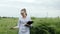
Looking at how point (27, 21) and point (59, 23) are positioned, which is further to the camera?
point (59, 23)

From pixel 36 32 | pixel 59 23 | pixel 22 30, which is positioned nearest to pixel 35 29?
pixel 36 32

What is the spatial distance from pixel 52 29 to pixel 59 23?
136 centimetres

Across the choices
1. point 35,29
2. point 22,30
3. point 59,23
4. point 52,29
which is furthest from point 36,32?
point 22,30

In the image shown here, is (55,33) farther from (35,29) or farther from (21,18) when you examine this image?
(21,18)

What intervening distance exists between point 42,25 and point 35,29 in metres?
0.41

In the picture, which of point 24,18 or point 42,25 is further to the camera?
point 42,25

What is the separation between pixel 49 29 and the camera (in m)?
9.15

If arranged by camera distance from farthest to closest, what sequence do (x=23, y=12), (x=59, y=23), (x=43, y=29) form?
(x=59, y=23) → (x=43, y=29) → (x=23, y=12)

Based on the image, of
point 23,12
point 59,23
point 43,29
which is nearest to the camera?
point 23,12

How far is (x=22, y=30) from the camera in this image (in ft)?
19.6

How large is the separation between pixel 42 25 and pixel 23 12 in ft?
11.7

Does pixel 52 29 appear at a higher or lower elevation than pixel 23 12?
lower

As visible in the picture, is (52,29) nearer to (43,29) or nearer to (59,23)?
(43,29)

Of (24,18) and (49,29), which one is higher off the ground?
(24,18)
